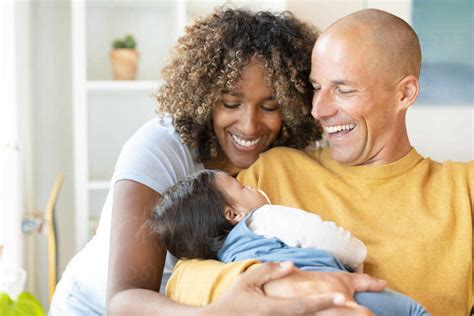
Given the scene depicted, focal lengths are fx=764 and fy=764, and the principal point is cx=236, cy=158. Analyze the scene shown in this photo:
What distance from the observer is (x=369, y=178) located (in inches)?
76.2

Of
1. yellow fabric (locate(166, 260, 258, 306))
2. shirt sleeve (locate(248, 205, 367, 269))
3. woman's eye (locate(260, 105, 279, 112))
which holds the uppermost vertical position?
woman's eye (locate(260, 105, 279, 112))

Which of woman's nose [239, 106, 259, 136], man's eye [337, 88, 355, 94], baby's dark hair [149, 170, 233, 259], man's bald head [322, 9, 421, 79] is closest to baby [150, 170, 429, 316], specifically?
baby's dark hair [149, 170, 233, 259]

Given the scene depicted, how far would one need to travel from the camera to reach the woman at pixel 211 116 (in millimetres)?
1850

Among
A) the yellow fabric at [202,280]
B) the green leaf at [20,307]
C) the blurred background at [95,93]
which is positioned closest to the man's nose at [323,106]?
the yellow fabric at [202,280]

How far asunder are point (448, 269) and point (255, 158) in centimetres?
57

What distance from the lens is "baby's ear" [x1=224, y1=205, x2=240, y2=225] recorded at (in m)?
1.64

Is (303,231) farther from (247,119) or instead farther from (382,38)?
(382,38)

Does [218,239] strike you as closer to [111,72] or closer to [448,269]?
[448,269]

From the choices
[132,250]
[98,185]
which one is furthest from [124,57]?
[132,250]

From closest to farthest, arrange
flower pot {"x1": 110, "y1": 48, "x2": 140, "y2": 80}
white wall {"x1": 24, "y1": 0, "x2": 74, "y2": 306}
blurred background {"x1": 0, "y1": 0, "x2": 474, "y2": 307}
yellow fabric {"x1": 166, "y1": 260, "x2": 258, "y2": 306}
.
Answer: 1. yellow fabric {"x1": 166, "y1": 260, "x2": 258, "y2": 306}
2. blurred background {"x1": 0, "y1": 0, "x2": 474, "y2": 307}
3. flower pot {"x1": 110, "y1": 48, "x2": 140, "y2": 80}
4. white wall {"x1": 24, "y1": 0, "x2": 74, "y2": 306}

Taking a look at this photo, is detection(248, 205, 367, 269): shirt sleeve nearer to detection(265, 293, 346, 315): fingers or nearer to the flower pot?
detection(265, 293, 346, 315): fingers

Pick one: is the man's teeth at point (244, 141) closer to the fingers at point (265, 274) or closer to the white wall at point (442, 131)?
the fingers at point (265, 274)

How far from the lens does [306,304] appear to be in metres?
1.38

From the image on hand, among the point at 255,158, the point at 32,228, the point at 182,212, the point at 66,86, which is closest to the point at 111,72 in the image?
the point at 66,86
